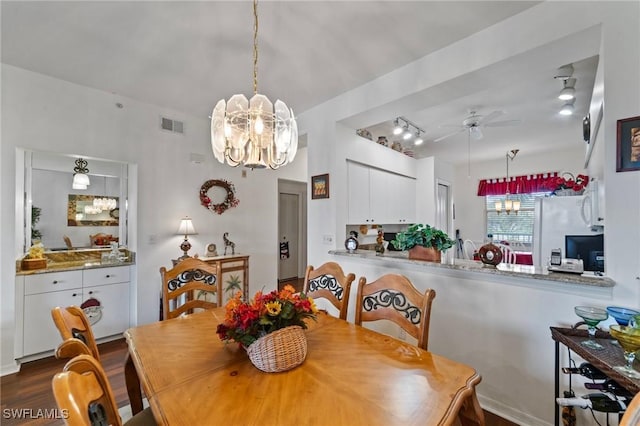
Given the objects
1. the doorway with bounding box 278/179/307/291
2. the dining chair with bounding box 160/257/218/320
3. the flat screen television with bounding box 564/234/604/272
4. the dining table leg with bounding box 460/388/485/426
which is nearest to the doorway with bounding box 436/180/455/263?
the flat screen television with bounding box 564/234/604/272

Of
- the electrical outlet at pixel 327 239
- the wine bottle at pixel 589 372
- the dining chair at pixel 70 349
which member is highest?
the electrical outlet at pixel 327 239

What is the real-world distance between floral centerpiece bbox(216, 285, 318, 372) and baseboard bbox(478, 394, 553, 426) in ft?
5.66

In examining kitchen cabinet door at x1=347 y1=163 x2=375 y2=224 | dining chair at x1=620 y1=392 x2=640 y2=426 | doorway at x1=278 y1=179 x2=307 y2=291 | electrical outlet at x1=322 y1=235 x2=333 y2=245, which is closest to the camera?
dining chair at x1=620 y1=392 x2=640 y2=426

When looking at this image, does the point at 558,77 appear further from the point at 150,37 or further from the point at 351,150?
the point at 150,37

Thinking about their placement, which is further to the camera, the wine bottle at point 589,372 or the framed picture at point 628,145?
the framed picture at point 628,145

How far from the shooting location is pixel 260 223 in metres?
4.70

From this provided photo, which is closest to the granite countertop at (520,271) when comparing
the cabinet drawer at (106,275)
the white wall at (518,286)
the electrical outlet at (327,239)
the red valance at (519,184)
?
the white wall at (518,286)

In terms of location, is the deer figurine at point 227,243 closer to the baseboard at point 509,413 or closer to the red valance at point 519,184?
the baseboard at point 509,413

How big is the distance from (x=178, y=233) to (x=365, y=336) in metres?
2.99

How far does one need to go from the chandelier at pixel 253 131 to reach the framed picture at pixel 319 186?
1.37 m

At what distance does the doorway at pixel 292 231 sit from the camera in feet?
20.2

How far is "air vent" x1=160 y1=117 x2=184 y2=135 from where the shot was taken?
3655 mm

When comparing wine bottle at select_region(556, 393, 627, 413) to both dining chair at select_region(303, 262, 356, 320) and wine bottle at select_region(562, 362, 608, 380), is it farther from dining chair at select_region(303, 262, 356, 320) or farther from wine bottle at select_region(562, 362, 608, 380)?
dining chair at select_region(303, 262, 356, 320)

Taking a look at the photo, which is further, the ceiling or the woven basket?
the ceiling
